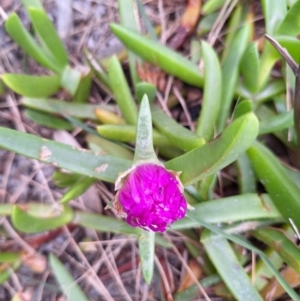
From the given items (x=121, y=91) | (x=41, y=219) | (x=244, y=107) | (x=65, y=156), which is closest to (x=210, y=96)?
(x=244, y=107)

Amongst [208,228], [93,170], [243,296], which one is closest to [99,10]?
[93,170]

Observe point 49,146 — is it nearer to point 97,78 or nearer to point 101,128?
→ point 101,128

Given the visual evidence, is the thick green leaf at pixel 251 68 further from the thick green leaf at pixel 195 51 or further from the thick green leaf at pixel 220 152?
the thick green leaf at pixel 220 152

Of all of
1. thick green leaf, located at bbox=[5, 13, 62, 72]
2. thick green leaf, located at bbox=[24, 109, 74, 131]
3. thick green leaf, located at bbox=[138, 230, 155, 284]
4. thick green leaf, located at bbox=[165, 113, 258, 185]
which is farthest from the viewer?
thick green leaf, located at bbox=[24, 109, 74, 131]

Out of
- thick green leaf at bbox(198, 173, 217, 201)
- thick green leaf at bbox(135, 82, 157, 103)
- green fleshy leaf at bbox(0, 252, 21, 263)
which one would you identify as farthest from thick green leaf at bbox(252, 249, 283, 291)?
green fleshy leaf at bbox(0, 252, 21, 263)

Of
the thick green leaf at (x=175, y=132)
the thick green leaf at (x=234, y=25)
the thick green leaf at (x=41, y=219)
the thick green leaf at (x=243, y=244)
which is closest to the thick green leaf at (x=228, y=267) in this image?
the thick green leaf at (x=243, y=244)

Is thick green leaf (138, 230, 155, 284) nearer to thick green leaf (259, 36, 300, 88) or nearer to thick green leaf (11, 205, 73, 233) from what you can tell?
thick green leaf (11, 205, 73, 233)

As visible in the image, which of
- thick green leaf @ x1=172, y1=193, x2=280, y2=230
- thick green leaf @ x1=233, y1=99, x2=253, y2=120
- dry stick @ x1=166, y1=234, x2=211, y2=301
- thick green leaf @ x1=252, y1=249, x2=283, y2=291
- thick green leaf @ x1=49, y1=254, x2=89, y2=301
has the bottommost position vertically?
thick green leaf @ x1=49, y1=254, x2=89, y2=301
